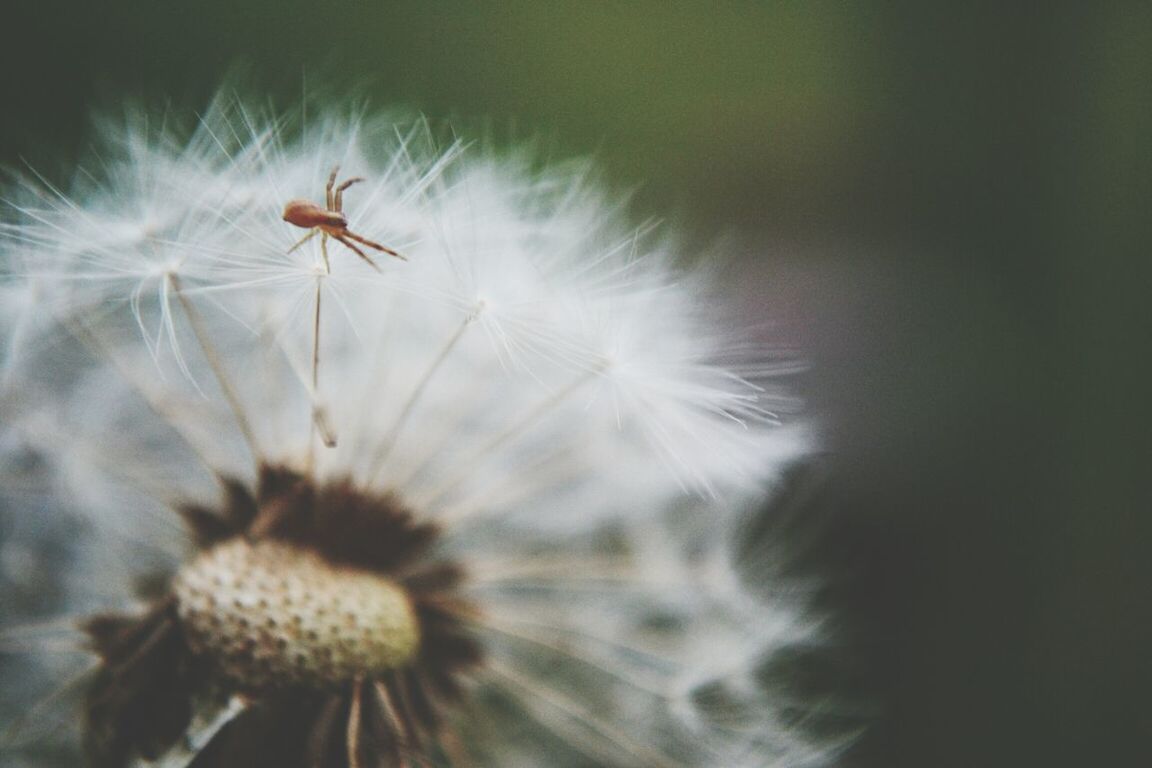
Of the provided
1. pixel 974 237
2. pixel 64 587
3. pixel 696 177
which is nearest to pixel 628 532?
pixel 64 587

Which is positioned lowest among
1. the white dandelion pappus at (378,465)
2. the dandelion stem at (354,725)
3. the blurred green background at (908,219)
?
the dandelion stem at (354,725)

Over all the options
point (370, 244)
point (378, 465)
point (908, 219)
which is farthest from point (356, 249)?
point (908, 219)

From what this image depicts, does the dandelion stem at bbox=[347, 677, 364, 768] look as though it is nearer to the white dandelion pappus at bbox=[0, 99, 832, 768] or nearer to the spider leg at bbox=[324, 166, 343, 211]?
the white dandelion pappus at bbox=[0, 99, 832, 768]

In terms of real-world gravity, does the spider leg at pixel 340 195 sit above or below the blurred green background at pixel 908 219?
below

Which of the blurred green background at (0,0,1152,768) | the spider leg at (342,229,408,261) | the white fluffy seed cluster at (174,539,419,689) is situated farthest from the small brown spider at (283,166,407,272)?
the blurred green background at (0,0,1152,768)

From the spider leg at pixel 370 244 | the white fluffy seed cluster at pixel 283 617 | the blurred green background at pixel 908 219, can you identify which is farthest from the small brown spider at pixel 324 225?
the blurred green background at pixel 908 219

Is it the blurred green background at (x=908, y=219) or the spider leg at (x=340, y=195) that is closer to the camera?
the spider leg at (x=340, y=195)

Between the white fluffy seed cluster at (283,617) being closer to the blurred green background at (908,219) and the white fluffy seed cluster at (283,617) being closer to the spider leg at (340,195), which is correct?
the spider leg at (340,195)

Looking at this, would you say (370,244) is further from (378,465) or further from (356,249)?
(378,465)
